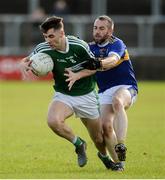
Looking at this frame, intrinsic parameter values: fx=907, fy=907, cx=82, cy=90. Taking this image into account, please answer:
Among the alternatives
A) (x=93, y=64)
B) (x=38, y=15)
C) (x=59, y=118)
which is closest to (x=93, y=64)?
(x=93, y=64)

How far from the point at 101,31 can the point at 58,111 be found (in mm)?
1416

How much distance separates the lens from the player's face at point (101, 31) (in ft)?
41.9

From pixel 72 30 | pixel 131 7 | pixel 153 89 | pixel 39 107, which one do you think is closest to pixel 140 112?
pixel 39 107

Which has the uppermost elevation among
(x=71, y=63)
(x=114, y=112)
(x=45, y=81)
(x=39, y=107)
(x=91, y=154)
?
(x=71, y=63)

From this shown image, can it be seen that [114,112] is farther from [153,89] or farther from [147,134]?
[153,89]

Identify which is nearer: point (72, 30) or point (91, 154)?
point (91, 154)

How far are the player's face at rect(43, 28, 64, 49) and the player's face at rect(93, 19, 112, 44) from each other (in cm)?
79

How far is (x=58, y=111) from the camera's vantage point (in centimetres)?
1218

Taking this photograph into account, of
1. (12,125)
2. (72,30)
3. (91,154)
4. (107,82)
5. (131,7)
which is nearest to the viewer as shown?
(107,82)

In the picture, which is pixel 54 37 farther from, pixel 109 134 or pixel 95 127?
pixel 109 134

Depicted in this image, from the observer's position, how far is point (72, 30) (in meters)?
34.4

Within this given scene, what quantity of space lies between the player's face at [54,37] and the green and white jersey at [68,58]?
133 millimetres

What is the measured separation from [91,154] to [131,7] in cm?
2274

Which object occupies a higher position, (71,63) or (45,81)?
(71,63)
